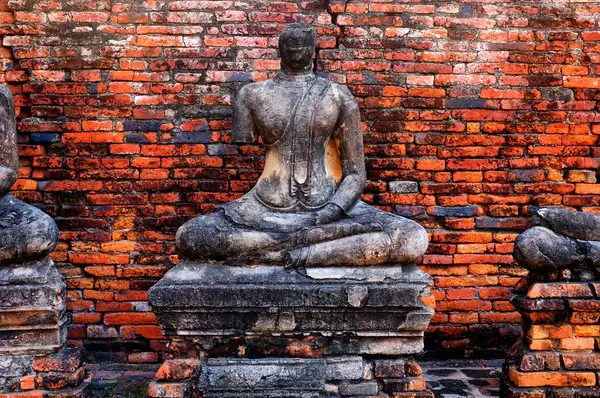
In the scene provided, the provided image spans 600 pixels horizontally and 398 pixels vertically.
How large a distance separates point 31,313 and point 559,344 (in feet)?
9.79

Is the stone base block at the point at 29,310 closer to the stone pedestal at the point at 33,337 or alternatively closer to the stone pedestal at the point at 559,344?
the stone pedestal at the point at 33,337

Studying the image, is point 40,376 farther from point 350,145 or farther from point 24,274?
point 350,145

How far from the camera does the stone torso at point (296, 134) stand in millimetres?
4152

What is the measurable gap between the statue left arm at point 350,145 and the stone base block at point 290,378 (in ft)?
3.37

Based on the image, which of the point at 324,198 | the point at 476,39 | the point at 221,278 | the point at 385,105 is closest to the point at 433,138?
the point at 385,105

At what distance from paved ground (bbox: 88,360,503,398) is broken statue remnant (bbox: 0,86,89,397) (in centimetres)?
52

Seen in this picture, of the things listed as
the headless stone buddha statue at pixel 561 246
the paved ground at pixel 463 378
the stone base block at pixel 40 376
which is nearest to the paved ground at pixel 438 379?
the paved ground at pixel 463 378

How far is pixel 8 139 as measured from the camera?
3.94 meters

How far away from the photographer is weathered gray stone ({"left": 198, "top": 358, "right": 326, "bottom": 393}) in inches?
142

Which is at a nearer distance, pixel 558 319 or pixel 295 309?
pixel 295 309

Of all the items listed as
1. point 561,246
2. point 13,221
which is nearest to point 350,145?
point 561,246

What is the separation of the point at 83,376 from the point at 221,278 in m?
1.05

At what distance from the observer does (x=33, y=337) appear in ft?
12.3

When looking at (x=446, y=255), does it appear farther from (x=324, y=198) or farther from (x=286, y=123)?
(x=286, y=123)
